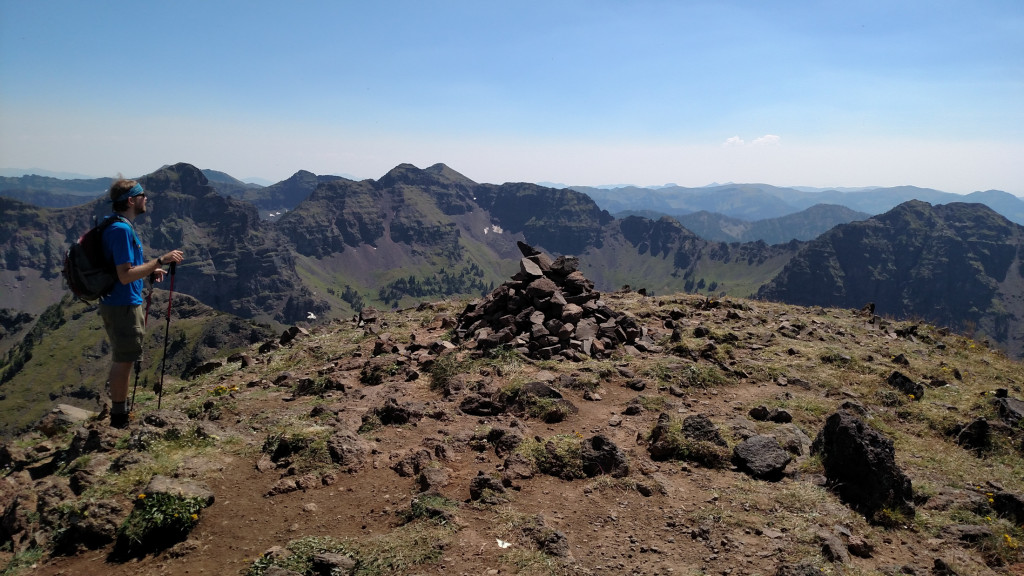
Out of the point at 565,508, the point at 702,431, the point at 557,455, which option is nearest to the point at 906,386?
the point at 702,431

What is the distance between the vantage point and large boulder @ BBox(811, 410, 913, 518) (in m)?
9.39

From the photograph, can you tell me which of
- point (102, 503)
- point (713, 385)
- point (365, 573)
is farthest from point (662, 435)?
point (102, 503)

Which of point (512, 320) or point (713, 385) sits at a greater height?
point (512, 320)

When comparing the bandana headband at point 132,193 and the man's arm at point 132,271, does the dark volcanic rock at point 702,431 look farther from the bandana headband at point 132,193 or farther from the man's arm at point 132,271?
the bandana headband at point 132,193

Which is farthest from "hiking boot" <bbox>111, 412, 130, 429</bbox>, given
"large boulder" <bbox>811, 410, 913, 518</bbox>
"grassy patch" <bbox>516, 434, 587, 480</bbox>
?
"large boulder" <bbox>811, 410, 913, 518</bbox>

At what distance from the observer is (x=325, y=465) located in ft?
32.6

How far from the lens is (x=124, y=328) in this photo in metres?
10.4

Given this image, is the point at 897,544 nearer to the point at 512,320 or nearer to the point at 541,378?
the point at 541,378

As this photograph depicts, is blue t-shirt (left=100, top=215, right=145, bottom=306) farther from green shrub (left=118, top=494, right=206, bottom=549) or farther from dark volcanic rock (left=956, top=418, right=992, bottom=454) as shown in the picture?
dark volcanic rock (left=956, top=418, right=992, bottom=454)

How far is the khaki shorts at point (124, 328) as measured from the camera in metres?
10.3

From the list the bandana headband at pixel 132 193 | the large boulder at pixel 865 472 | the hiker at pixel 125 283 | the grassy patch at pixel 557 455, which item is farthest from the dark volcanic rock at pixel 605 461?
the bandana headband at pixel 132 193

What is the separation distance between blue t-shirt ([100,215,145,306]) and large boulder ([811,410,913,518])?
14220mm

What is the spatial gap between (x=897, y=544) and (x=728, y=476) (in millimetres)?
2737

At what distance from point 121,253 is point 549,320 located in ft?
42.6
